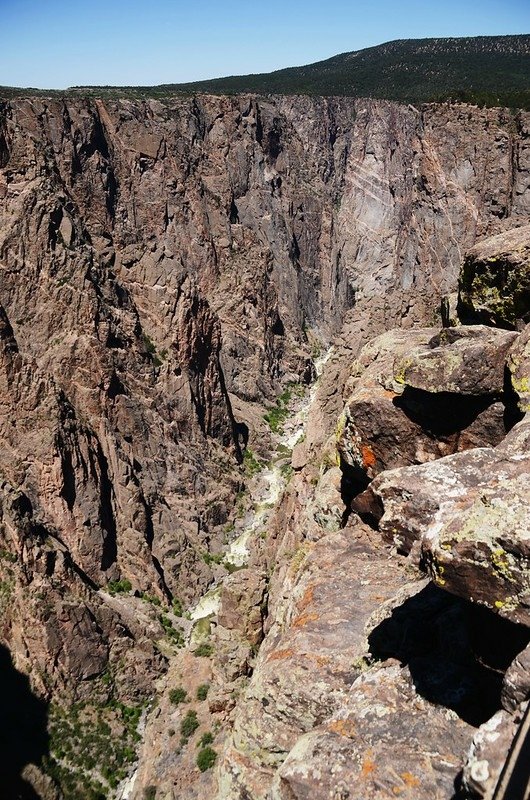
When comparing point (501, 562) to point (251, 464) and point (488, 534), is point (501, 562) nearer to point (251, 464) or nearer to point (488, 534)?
point (488, 534)

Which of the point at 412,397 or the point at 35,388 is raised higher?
the point at 412,397

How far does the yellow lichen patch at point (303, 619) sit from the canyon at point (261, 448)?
0.35 metres

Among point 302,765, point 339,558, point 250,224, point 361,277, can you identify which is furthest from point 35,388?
point 361,277

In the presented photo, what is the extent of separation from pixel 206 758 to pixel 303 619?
51.5 ft

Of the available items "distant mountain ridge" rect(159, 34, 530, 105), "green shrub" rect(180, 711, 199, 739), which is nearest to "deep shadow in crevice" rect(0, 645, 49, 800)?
"green shrub" rect(180, 711, 199, 739)

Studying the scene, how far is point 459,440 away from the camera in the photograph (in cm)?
1391

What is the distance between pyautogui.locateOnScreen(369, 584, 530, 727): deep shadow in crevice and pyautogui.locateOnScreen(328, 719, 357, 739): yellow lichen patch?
3.66 feet

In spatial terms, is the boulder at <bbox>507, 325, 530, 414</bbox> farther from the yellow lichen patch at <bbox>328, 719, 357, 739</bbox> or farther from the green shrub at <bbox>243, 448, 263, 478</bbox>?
the green shrub at <bbox>243, 448, 263, 478</bbox>

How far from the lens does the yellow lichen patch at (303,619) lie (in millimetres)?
13359

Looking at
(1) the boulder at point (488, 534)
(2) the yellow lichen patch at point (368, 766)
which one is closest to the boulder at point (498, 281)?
(1) the boulder at point (488, 534)

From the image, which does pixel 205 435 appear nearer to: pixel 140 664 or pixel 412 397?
pixel 140 664

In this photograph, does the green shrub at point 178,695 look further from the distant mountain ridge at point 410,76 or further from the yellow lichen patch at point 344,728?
the distant mountain ridge at point 410,76

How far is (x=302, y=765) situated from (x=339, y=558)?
5.31 metres

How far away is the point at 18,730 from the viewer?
41312mm
